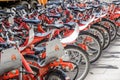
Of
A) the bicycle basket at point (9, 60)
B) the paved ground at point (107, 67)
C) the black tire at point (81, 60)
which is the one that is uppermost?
the bicycle basket at point (9, 60)

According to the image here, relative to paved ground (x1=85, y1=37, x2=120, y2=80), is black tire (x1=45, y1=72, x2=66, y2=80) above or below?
above

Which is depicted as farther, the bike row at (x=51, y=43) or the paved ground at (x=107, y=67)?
the paved ground at (x=107, y=67)

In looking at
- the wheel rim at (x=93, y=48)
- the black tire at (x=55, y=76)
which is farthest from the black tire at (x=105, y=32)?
the black tire at (x=55, y=76)

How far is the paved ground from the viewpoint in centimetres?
510

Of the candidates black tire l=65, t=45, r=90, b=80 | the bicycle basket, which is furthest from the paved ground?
the bicycle basket

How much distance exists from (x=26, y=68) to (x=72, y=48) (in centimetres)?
106

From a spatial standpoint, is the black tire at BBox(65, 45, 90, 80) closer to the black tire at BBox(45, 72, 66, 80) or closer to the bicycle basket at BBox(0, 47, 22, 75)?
the black tire at BBox(45, 72, 66, 80)

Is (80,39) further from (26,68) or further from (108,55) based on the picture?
(26,68)

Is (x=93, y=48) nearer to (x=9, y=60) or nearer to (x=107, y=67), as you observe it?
(x=107, y=67)

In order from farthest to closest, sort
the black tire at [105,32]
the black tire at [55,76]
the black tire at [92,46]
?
the black tire at [105,32] → the black tire at [92,46] → the black tire at [55,76]

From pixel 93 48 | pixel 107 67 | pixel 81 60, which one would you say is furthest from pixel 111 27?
pixel 81 60

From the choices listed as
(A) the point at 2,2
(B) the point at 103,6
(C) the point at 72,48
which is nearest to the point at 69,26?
(C) the point at 72,48

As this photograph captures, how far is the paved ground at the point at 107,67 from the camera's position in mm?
5095

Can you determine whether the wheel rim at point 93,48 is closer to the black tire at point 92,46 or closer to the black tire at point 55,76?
the black tire at point 92,46
